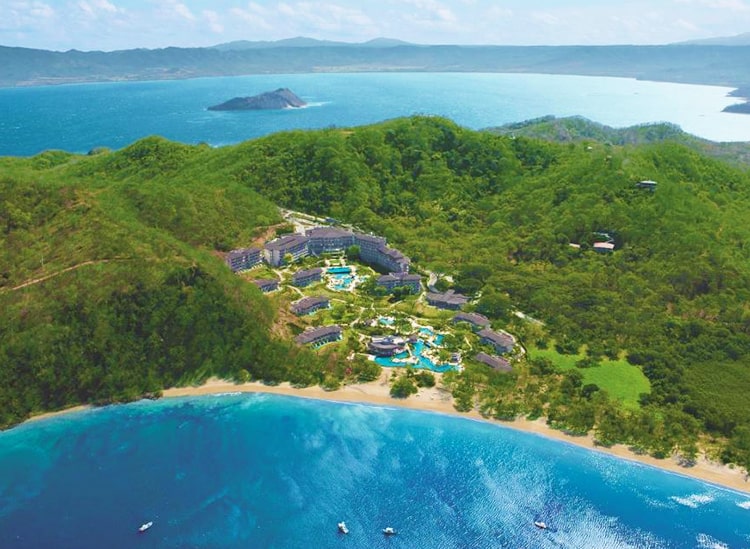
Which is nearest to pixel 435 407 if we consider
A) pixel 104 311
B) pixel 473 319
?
pixel 473 319

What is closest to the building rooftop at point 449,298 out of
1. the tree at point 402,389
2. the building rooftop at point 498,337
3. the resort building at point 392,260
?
the building rooftop at point 498,337

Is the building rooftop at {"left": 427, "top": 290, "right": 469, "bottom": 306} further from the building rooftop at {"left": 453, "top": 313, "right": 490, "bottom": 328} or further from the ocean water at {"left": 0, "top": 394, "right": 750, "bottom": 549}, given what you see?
the ocean water at {"left": 0, "top": 394, "right": 750, "bottom": 549}

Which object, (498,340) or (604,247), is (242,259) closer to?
(498,340)

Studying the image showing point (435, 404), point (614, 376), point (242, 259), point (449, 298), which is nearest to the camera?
point (435, 404)

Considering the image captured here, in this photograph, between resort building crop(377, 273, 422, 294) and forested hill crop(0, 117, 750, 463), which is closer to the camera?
forested hill crop(0, 117, 750, 463)

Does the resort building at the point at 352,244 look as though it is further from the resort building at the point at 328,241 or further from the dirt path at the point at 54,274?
the dirt path at the point at 54,274

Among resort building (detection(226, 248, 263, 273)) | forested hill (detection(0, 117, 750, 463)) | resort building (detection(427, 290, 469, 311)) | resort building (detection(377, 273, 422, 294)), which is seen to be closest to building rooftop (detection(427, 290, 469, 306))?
resort building (detection(427, 290, 469, 311))

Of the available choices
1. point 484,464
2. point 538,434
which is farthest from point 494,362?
point 484,464
